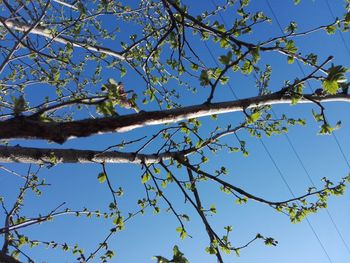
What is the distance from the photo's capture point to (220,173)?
3.72 meters

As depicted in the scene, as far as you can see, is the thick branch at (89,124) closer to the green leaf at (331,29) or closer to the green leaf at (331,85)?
the green leaf at (331,85)

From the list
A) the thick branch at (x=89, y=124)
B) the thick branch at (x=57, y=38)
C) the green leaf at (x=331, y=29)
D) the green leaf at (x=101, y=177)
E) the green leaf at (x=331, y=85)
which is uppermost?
the thick branch at (x=57, y=38)

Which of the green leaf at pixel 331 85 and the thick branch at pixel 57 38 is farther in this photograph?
the thick branch at pixel 57 38

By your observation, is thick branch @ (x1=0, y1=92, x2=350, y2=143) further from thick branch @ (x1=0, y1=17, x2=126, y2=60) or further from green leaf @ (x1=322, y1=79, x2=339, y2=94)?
thick branch @ (x1=0, y1=17, x2=126, y2=60)

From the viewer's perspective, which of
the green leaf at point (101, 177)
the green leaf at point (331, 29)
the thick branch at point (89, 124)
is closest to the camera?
the thick branch at point (89, 124)

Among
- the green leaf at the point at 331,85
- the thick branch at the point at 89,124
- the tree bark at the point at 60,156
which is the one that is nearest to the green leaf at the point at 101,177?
the tree bark at the point at 60,156

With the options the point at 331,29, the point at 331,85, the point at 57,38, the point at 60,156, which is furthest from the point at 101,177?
the point at 57,38

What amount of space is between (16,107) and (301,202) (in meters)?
2.60

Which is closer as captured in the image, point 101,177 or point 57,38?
point 101,177

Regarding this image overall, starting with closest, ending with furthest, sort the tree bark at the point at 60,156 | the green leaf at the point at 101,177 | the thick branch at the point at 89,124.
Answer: the thick branch at the point at 89,124
the tree bark at the point at 60,156
the green leaf at the point at 101,177

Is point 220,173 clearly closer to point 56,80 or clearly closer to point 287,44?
point 287,44

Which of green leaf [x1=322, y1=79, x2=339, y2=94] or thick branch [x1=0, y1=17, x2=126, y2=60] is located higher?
thick branch [x1=0, y1=17, x2=126, y2=60]

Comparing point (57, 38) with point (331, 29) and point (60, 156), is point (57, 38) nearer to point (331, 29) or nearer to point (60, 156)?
point (60, 156)

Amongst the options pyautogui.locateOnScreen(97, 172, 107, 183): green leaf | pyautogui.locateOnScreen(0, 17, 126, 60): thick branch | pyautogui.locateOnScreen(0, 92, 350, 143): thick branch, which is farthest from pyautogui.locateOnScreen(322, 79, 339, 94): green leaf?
pyautogui.locateOnScreen(0, 17, 126, 60): thick branch
